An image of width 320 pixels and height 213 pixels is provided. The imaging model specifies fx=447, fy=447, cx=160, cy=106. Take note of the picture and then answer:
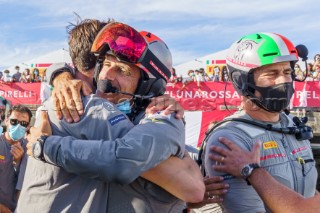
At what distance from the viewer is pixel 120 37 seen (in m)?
2.24

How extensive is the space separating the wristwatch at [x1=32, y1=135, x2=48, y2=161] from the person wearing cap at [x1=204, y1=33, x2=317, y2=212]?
3.68 feet

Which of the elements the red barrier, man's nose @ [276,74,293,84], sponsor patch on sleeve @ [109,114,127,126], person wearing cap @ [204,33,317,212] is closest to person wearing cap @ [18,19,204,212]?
sponsor patch on sleeve @ [109,114,127,126]

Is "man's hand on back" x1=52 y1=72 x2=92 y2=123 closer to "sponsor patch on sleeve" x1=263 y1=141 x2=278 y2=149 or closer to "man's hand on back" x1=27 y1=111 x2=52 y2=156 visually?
"man's hand on back" x1=27 y1=111 x2=52 y2=156

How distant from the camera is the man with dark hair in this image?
6.15 meters

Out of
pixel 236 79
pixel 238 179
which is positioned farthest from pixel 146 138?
pixel 236 79

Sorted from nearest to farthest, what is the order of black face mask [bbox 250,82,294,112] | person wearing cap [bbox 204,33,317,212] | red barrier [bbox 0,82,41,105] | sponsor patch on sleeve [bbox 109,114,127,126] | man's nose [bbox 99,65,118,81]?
sponsor patch on sleeve [bbox 109,114,127,126] → man's nose [bbox 99,65,118,81] → person wearing cap [bbox 204,33,317,212] → black face mask [bbox 250,82,294,112] → red barrier [bbox 0,82,41,105]

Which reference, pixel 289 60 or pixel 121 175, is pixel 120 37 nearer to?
pixel 121 175

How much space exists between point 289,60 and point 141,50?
1302 millimetres

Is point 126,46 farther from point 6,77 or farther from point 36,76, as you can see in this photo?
point 36,76

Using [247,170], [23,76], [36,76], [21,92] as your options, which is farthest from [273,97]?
[36,76]

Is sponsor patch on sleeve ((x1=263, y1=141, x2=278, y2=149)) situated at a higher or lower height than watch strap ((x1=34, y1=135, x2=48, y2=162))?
lower

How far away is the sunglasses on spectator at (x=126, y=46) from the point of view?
2.22 m

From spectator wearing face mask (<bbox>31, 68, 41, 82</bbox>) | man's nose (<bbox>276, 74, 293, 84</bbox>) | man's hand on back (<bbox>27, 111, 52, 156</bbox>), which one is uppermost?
man's nose (<bbox>276, 74, 293, 84</bbox>)

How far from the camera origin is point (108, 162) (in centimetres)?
183
